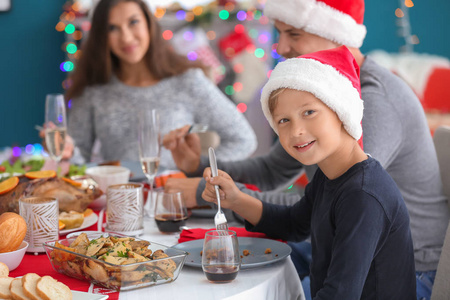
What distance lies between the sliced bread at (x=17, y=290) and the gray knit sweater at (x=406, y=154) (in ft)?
2.30

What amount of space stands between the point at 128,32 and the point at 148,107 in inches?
15.6

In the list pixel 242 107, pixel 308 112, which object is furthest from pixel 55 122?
pixel 242 107

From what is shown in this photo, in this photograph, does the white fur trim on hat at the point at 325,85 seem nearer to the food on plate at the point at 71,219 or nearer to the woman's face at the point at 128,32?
the food on plate at the point at 71,219

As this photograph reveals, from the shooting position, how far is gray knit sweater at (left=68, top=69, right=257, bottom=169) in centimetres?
288

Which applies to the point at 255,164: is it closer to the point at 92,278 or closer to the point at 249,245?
the point at 249,245

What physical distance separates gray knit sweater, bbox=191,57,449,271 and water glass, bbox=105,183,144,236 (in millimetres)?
244

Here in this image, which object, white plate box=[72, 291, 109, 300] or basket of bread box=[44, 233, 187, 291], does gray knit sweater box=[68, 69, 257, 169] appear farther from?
white plate box=[72, 291, 109, 300]

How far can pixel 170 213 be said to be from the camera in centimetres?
143

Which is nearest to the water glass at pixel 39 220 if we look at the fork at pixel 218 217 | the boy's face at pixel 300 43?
the fork at pixel 218 217

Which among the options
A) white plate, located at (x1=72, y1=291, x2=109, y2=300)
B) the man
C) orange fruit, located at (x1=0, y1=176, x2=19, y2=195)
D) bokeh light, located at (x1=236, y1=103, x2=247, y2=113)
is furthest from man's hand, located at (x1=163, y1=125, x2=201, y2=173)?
bokeh light, located at (x1=236, y1=103, x2=247, y2=113)

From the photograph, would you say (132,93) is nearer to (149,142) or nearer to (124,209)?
(149,142)

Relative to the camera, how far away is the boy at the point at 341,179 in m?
1.14

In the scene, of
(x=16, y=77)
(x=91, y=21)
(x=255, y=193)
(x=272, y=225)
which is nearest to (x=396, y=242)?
(x=272, y=225)

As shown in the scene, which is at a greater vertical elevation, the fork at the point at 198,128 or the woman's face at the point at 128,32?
the woman's face at the point at 128,32
